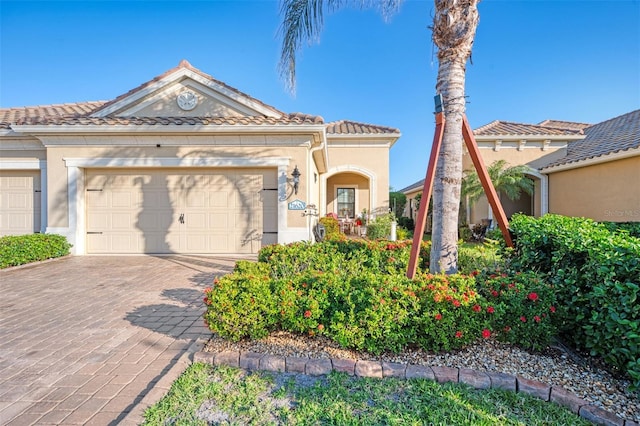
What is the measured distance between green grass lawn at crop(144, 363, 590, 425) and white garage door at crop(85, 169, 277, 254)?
21.5 feet

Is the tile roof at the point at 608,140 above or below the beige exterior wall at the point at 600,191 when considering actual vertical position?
above

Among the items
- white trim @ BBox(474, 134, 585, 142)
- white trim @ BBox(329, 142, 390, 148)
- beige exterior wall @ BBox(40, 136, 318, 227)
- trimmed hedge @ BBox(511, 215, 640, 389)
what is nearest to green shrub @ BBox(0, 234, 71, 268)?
beige exterior wall @ BBox(40, 136, 318, 227)

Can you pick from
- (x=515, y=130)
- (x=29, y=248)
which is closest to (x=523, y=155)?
(x=515, y=130)

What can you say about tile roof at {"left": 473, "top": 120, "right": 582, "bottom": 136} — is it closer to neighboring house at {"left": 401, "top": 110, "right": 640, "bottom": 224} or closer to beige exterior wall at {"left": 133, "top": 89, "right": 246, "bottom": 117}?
neighboring house at {"left": 401, "top": 110, "right": 640, "bottom": 224}

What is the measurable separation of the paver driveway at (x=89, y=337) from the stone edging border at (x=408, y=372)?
2.26 feet

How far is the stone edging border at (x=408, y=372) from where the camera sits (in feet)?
→ 7.45

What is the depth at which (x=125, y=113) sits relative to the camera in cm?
930

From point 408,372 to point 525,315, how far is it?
1.34 metres

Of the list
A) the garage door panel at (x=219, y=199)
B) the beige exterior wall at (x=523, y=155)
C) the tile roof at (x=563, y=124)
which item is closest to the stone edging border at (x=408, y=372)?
the garage door panel at (x=219, y=199)

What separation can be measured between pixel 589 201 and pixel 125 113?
55.8 ft

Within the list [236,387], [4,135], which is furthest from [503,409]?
[4,135]

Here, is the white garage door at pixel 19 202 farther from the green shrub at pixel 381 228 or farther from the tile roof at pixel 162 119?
the green shrub at pixel 381 228

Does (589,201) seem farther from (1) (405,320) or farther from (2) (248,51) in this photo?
(2) (248,51)

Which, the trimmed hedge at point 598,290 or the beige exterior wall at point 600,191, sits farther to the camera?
the beige exterior wall at point 600,191
